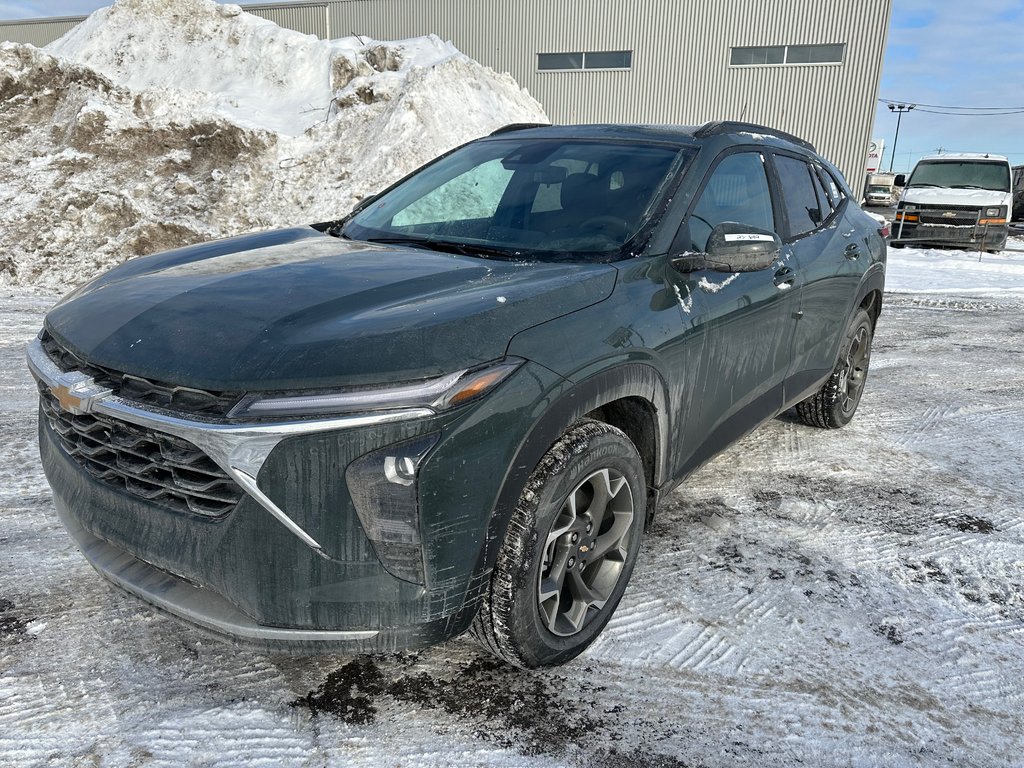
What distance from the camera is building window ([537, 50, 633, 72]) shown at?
22219 mm

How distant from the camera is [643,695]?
7.80ft

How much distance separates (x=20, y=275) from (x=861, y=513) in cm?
922

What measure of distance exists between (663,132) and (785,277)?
33.5 inches

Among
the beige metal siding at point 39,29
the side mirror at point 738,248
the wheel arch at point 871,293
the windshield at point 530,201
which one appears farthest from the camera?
the beige metal siding at point 39,29

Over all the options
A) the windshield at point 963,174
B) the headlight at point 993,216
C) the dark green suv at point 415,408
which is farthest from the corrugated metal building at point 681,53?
the dark green suv at point 415,408

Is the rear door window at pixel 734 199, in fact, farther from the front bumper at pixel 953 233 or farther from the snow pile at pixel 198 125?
the front bumper at pixel 953 233

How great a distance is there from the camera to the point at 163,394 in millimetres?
1944

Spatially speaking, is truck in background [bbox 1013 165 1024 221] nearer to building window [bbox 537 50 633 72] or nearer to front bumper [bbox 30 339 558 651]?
building window [bbox 537 50 633 72]

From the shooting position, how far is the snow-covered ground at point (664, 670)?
2.14 metres

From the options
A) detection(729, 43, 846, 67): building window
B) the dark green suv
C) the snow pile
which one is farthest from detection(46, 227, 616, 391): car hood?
detection(729, 43, 846, 67): building window

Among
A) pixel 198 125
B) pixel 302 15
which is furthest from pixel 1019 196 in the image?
pixel 198 125

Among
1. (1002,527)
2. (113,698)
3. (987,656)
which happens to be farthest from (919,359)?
(113,698)

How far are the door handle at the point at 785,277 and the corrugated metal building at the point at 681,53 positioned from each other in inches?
705

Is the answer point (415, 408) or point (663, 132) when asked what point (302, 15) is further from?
point (415, 408)
